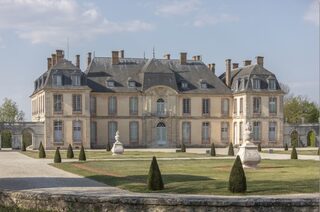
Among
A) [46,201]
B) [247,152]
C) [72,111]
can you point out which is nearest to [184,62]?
[72,111]

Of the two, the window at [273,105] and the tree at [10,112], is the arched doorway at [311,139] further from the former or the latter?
the tree at [10,112]

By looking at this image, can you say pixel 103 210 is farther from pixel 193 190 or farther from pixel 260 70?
pixel 260 70

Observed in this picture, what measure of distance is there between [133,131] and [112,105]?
106 inches

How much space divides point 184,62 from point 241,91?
609 cm

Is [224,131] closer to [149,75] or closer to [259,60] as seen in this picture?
[259,60]

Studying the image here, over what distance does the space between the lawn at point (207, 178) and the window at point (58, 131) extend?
22078mm

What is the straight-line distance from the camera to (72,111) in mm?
47094

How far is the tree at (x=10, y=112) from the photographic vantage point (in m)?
66.5

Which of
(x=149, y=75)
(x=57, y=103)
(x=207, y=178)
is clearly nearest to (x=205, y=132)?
(x=149, y=75)

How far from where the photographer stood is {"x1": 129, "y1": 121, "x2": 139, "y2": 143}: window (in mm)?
49438

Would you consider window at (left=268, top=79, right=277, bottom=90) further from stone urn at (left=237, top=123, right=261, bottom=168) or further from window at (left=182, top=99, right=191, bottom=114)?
stone urn at (left=237, top=123, right=261, bottom=168)

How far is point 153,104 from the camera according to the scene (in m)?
49.7

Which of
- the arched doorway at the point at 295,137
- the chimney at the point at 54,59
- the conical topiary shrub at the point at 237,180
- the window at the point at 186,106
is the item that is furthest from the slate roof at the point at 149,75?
the conical topiary shrub at the point at 237,180

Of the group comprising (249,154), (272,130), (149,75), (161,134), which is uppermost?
(149,75)
